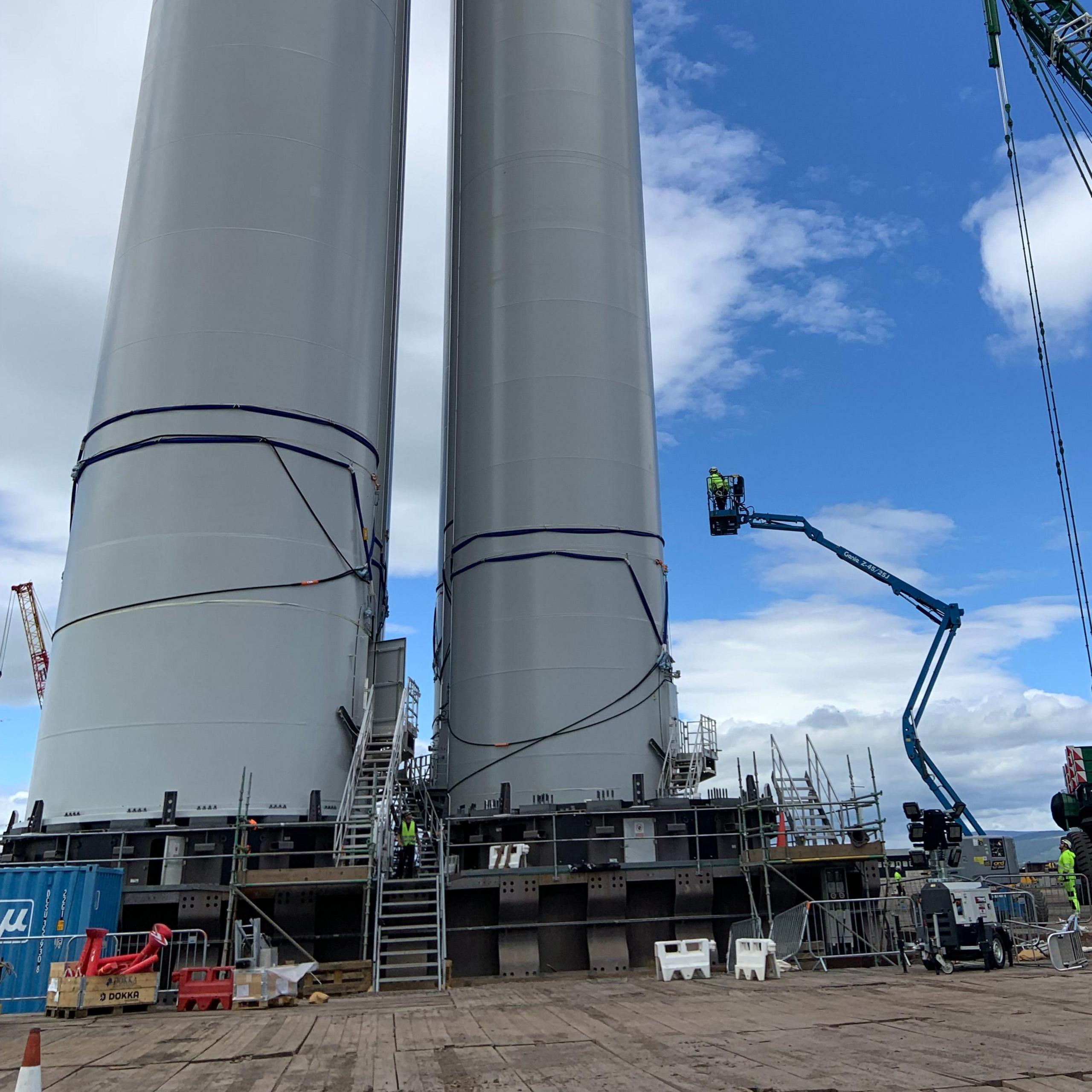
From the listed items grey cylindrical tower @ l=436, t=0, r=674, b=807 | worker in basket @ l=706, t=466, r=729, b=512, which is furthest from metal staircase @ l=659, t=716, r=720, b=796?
worker in basket @ l=706, t=466, r=729, b=512

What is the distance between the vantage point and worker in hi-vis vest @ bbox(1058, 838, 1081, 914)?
65.8 feet

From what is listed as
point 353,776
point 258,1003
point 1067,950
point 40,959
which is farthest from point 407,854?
point 1067,950

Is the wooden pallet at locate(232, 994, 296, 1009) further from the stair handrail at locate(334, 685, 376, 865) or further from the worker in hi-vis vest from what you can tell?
the worker in hi-vis vest

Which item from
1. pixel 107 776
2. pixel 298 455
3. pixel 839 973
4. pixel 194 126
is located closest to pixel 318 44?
pixel 194 126

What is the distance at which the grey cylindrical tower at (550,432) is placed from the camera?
2250cm

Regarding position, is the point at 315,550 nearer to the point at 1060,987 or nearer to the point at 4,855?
the point at 4,855

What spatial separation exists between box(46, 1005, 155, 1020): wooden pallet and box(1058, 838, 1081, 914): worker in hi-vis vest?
51.4 feet

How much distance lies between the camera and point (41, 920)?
14578 mm

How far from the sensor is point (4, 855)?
18766mm

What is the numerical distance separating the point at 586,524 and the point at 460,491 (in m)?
3.74

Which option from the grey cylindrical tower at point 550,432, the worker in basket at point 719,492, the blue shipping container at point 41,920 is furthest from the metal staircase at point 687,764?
the worker in basket at point 719,492

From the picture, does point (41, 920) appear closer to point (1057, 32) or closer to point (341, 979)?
point (341, 979)

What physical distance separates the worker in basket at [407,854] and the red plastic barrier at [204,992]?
487cm

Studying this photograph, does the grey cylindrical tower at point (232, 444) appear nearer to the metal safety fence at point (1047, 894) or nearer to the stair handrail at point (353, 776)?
the stair handrail at point (353, 776)
